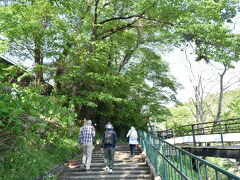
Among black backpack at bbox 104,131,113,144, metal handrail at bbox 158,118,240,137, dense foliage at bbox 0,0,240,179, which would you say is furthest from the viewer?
metal handrail at bbox 158,118,240,137

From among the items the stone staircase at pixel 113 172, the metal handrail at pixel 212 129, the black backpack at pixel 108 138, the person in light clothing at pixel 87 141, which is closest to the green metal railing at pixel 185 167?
the stone staircase at pixel 113 172

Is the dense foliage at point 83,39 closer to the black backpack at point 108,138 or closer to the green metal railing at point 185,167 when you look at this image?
the black backpack at point 108,138

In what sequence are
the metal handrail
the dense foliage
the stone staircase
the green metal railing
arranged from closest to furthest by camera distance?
the green metal railing, the stone staircase, the dense foliage, the metal handrail

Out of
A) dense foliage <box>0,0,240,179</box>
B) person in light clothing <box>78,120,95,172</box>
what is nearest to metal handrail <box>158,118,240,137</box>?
dense foliage <box>0,0,240,179</box>

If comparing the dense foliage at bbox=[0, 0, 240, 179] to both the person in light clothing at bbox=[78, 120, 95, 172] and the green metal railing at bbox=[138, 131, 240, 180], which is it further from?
the green metal railing at bbox=[138, 131, 240, 180]

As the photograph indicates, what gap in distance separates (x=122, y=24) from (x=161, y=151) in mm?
10419

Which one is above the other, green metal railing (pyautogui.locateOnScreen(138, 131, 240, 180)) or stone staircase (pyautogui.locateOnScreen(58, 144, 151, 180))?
green metal railing (pyautogui.locateOnScreen(138, 131, 240, 180))

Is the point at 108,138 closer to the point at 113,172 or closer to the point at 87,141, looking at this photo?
the point at 87,141

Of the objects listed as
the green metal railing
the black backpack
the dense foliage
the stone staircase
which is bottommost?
the stone staircase

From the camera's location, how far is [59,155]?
8094mm

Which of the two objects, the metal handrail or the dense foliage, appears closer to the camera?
the dense foliage

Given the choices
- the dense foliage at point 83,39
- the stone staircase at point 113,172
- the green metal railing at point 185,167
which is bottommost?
the stone staircase at point 113,172

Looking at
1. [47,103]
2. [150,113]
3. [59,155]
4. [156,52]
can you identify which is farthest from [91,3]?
[150,113]

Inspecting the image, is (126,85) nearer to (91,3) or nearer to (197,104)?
(91,3)
